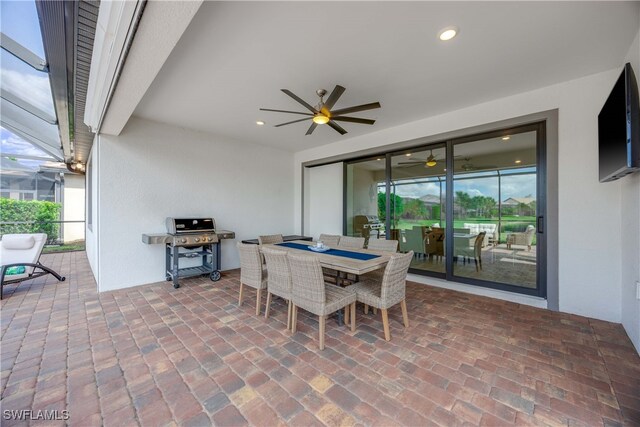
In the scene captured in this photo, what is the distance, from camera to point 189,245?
411 cm

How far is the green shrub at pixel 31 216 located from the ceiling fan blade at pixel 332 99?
29.1ft

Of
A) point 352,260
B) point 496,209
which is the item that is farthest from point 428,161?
point 352,260

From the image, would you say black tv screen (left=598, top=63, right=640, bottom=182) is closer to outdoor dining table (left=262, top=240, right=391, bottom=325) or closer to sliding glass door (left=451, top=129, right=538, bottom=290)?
sliding glass door (left=451, top=129, right=538, bottom=290)

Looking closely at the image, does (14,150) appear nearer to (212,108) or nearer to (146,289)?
(146,289)

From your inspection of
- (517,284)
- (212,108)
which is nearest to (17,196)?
(212,108)

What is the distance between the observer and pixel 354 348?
2.31 metres

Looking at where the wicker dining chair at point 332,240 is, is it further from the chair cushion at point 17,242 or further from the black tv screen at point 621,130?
the chair cushion at point 17,242

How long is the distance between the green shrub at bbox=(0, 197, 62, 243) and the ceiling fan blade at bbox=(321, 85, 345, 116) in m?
8.87

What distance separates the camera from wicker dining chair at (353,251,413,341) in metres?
2.41

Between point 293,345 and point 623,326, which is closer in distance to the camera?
point 293,345

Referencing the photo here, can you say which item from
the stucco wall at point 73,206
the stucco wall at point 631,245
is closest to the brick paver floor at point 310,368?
the stucco wall at point 631,245

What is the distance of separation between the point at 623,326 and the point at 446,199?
2.35 meters

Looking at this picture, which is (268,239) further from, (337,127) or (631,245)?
(631,245)

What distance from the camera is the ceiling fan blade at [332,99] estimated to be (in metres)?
2.52
